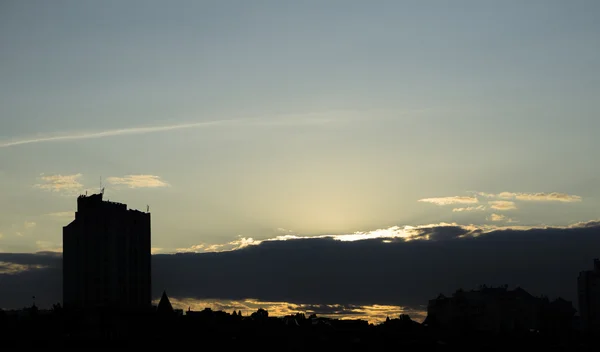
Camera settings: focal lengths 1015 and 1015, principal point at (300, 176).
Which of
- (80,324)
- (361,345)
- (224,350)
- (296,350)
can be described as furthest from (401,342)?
(80,324)

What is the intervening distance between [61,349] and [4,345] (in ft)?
31.0

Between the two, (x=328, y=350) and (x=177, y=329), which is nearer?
(x=328, y=350)

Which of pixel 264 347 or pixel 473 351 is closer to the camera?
pixel 264 347

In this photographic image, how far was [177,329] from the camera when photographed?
19275cm

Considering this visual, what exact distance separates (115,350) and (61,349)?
904cm

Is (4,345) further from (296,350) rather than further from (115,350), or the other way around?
(296,350)

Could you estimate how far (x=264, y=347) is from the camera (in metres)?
181

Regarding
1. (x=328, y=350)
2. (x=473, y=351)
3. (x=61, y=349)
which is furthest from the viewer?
(x=473, y=351)

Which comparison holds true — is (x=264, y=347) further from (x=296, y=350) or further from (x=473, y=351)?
(x=473, y=351)

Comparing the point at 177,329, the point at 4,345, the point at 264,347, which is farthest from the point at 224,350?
the point at 4,345

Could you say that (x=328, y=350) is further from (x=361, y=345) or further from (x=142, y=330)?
(x=142, y=330)

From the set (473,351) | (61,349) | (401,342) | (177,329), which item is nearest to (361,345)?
(401,342)

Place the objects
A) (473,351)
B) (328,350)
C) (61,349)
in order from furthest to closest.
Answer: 1. (473,351)
2. (328,350)
3. (61,349)

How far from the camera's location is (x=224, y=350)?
173 metres
